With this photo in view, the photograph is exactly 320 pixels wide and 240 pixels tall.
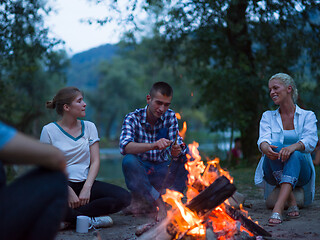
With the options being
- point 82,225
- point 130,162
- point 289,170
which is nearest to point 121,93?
point 130,162

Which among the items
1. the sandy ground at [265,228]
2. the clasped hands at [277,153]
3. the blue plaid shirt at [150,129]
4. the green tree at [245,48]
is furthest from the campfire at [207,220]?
the green tree at [245,48]

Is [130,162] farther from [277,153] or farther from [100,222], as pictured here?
[277,153]

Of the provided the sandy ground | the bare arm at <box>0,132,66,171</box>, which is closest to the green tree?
the sandy ground

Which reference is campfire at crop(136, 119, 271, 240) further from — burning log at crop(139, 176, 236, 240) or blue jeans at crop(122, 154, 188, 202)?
blue jeans at crop(122, 154, 188, 202)

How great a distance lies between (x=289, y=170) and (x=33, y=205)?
10.8 feet

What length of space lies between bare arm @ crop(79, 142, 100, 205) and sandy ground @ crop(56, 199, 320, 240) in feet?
1.19

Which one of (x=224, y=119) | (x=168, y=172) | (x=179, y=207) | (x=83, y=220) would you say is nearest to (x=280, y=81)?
(x=168, y=172)

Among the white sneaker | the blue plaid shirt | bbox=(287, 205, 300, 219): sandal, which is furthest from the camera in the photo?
the blue plaid shirt

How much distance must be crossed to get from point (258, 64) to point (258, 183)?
606cm

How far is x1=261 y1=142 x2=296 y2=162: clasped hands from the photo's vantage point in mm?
4223

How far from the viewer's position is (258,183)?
485 centimetres

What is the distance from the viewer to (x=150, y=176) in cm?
468

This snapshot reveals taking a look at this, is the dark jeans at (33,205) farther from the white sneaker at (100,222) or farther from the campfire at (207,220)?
the white sneaker at (100,222)

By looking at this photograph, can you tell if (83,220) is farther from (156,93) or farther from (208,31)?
(208,31)
